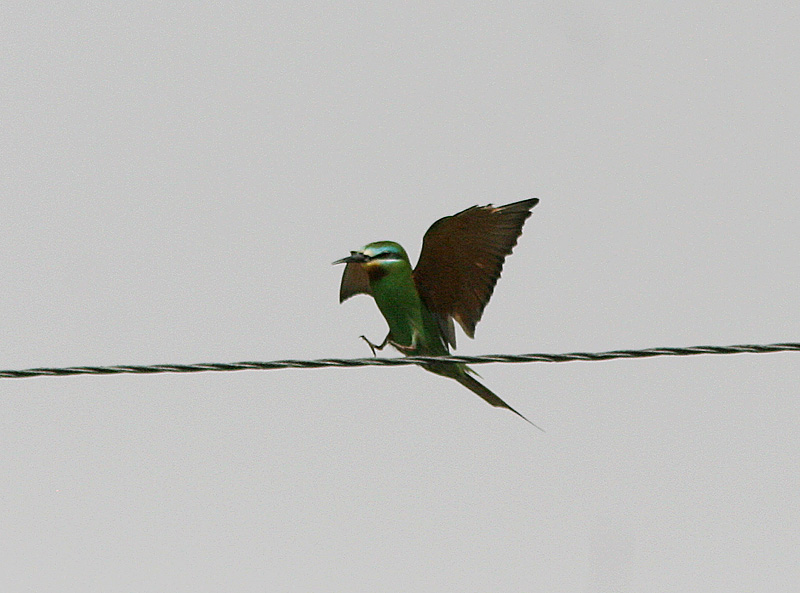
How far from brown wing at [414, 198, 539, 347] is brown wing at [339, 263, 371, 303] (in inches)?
18.7

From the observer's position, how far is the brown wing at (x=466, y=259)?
507 cm

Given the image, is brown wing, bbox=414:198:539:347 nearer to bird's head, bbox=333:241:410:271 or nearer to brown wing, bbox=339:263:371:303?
bird's head, bbox=333:241:410:271

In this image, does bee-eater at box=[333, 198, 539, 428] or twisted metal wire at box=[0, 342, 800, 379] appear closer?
twisted metal wire at box=[0, 342, 800, 379]

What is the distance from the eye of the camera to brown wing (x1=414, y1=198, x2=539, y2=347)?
200 inches

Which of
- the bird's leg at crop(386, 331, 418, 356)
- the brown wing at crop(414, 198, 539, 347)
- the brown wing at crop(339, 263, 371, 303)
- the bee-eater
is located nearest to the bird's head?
the bee-eater

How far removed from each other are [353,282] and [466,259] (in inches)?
31.3

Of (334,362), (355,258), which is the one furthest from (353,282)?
(334,362)

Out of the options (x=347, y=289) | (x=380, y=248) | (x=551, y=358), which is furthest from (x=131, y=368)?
(x=347, y=289)

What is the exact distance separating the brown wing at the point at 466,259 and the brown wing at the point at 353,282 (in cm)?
47

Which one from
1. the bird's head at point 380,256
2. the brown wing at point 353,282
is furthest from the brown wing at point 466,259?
the brown wing at point 353,282

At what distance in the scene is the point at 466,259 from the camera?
5234mm

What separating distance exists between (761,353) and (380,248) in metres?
2.09

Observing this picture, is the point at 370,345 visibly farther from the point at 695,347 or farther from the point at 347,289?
the point at 695,347

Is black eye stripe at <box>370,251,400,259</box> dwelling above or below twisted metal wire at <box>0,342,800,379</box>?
above
